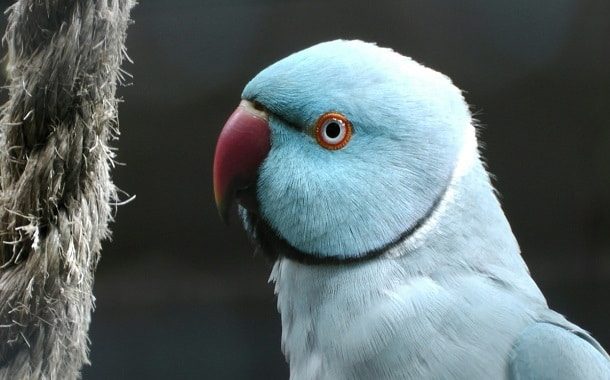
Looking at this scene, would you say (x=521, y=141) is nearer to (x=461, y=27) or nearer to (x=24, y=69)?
(x=461, y=27)

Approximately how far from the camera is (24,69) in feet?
2.34

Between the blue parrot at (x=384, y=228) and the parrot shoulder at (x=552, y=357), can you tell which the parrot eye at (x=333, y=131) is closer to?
the blue parrot at (x=384, y=228)

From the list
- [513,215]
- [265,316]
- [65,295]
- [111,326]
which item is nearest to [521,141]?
[513,215]

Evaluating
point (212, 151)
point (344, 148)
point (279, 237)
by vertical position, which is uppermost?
point (344, 148)

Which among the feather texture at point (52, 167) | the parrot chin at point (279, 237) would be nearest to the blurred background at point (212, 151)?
the parrot chin at point (279, 237)

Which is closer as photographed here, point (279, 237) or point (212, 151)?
point (279, 237)

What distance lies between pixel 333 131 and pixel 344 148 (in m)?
0.02

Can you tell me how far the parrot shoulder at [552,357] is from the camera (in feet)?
2.77

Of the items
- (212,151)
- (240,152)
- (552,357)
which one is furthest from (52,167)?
(212,151)

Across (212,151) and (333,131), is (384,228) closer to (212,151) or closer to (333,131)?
(333,131)

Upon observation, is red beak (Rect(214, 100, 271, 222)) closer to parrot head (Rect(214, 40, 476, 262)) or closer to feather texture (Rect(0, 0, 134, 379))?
parrot head (Rect(214, 40, 476, 262))

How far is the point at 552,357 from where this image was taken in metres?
0.86

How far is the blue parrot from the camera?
0.85 meters

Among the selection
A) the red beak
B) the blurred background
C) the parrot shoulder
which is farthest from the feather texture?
the blurred background
